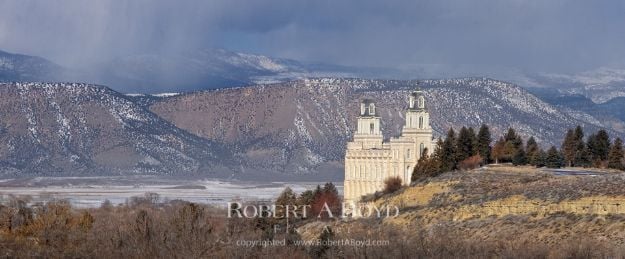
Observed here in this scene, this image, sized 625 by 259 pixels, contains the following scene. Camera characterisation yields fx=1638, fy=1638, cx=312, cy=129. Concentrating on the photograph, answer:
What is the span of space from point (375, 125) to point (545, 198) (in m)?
72.2

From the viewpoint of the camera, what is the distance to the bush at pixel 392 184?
401 feet

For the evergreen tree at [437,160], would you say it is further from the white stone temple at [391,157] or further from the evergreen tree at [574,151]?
the white stone temple at [391,157]

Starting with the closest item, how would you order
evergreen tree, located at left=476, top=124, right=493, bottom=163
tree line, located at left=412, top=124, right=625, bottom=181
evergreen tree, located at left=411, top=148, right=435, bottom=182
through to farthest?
1. tree line, located at left=412, top=124, right=625, bottom=181
2. evergreen tree, located at left=411, top=148, right=435, bottom=182
3. evergreen tree, located at left=476, top=124, right=493, bottom=163

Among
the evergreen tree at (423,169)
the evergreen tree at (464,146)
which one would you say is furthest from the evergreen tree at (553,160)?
the evergreen tree at (423,169)

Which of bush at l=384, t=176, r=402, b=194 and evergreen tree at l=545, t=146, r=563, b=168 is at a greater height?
evergreen tree at l=545, t=146, r=563, b=168

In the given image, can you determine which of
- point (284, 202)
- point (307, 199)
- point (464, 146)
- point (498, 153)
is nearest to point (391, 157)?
point (498, 153)

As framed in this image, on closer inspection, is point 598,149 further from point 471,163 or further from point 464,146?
point 471,163

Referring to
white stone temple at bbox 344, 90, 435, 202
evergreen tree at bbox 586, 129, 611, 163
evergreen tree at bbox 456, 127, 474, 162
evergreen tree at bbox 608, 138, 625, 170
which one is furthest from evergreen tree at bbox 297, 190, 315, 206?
evergreen tree at bbox 608, 138, 625, 170

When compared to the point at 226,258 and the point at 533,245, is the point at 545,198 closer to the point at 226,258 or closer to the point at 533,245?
the point at 533,245

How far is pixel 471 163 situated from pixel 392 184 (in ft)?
34.3

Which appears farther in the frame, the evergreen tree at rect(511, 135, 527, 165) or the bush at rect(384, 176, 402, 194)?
the bush at rect(384, 176, 402, 194)

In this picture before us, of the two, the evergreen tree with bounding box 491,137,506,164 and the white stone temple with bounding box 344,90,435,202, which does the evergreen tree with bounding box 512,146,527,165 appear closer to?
the evergreen tree with bounding box 491,137,506,164

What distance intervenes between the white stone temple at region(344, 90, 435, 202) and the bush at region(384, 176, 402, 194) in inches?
64.1

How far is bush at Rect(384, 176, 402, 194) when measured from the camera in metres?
122
